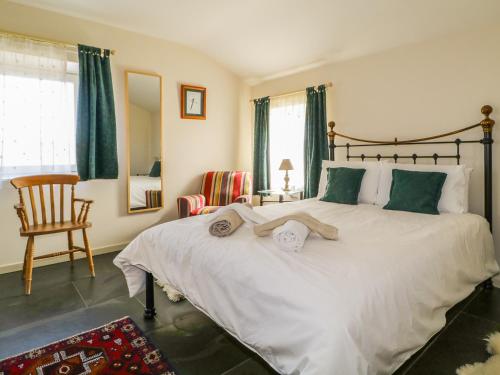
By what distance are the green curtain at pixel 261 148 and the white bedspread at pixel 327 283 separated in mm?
2396

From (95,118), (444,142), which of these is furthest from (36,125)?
(444,142)

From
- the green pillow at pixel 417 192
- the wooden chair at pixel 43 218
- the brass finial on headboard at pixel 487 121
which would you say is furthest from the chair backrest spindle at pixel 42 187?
the brass finial on headboard at pixel 487 121

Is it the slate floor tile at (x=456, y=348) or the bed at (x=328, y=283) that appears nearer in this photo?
the bed at (x=328, y=283)

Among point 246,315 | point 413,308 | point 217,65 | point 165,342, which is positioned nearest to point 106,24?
point 217,65

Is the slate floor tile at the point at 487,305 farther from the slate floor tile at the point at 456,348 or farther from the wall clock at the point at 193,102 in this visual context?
the wall clock at the point at 193,102

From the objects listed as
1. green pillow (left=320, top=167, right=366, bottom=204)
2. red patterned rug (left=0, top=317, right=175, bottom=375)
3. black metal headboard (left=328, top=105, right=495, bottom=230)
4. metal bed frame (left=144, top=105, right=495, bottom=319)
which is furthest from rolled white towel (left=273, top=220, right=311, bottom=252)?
black metal headboard (left=328, top=105, right=495, bottom=230)

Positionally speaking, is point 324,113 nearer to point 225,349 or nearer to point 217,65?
point 217,65

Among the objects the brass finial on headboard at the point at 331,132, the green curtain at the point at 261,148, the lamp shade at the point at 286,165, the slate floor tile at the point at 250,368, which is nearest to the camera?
the slate floor tile at the point at 250,368

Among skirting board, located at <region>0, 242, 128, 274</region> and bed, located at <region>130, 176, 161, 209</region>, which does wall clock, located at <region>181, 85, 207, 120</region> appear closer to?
bed, located at <region>130, 176, 161, 209</region>

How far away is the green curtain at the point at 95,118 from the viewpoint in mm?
3232

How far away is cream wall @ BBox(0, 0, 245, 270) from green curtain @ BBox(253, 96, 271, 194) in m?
0.36

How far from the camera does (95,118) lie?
328cm

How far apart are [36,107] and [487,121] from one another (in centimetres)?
388

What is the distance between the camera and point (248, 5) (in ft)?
10.0
